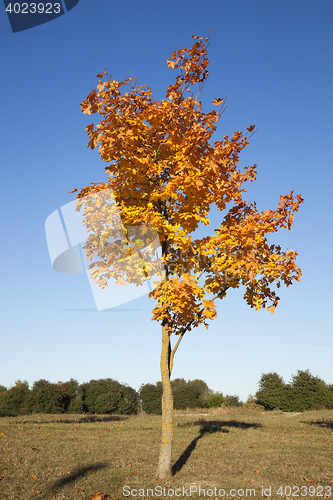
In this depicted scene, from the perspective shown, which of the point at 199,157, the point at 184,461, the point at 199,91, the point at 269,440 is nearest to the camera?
the point at 199,157

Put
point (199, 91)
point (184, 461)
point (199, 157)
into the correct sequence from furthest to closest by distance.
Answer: point (184, 461) < point (199, 91) < point (199, 157)

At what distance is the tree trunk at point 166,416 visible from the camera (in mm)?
7379

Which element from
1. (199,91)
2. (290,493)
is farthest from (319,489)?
(199,91)

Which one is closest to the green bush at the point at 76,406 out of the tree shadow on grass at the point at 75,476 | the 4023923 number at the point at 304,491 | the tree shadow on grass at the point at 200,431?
the tree shadow on grass at the point at 200,431

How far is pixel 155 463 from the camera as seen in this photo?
8.78m

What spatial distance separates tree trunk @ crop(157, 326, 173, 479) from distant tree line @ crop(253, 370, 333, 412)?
21.0 m

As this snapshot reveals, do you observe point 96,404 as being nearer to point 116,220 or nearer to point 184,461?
point 184,461

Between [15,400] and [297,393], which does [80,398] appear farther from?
[297,393]

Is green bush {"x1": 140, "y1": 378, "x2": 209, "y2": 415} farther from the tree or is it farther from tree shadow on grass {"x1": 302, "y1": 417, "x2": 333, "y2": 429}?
the tree

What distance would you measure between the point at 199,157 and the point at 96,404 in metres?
22.7

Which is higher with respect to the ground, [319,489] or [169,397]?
[169,397]

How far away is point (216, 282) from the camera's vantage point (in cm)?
838

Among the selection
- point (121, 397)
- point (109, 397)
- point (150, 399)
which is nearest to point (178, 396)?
point (150, 399)

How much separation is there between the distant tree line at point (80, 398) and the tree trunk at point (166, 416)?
742 inches
